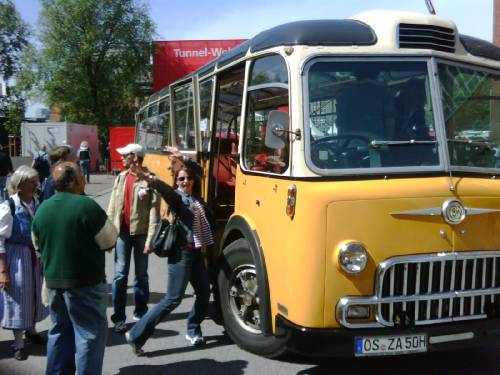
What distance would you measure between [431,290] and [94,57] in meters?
36.1

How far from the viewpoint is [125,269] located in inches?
205

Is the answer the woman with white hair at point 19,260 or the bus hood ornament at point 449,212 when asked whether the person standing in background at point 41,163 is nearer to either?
the woman with white hair at point 19,260

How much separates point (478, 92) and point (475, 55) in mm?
296

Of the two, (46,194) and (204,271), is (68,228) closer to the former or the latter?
(204,271)

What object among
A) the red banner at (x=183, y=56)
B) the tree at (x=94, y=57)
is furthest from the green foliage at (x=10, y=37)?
the red banner at (x=183, y=56)

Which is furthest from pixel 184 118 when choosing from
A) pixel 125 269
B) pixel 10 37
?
pixel 10 37

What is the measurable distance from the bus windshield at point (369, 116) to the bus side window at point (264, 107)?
26cm

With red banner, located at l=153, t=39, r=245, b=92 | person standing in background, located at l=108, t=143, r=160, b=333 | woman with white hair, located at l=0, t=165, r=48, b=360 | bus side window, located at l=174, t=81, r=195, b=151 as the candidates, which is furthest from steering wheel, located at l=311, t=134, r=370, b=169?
red banner, located at l=153, t=39, r=245, b=92

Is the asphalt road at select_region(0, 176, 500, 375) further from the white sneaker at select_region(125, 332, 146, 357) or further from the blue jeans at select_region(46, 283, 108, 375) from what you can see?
the blue jeans at select_region(46, 283, 108, 375)

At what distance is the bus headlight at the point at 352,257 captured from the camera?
11.5 ft

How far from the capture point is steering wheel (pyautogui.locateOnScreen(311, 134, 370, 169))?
12.6 feet

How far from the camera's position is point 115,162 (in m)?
26.6

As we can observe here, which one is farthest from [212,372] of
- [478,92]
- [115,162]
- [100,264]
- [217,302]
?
[115,162]

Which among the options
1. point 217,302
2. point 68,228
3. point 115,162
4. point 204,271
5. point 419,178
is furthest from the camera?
point 115,162
